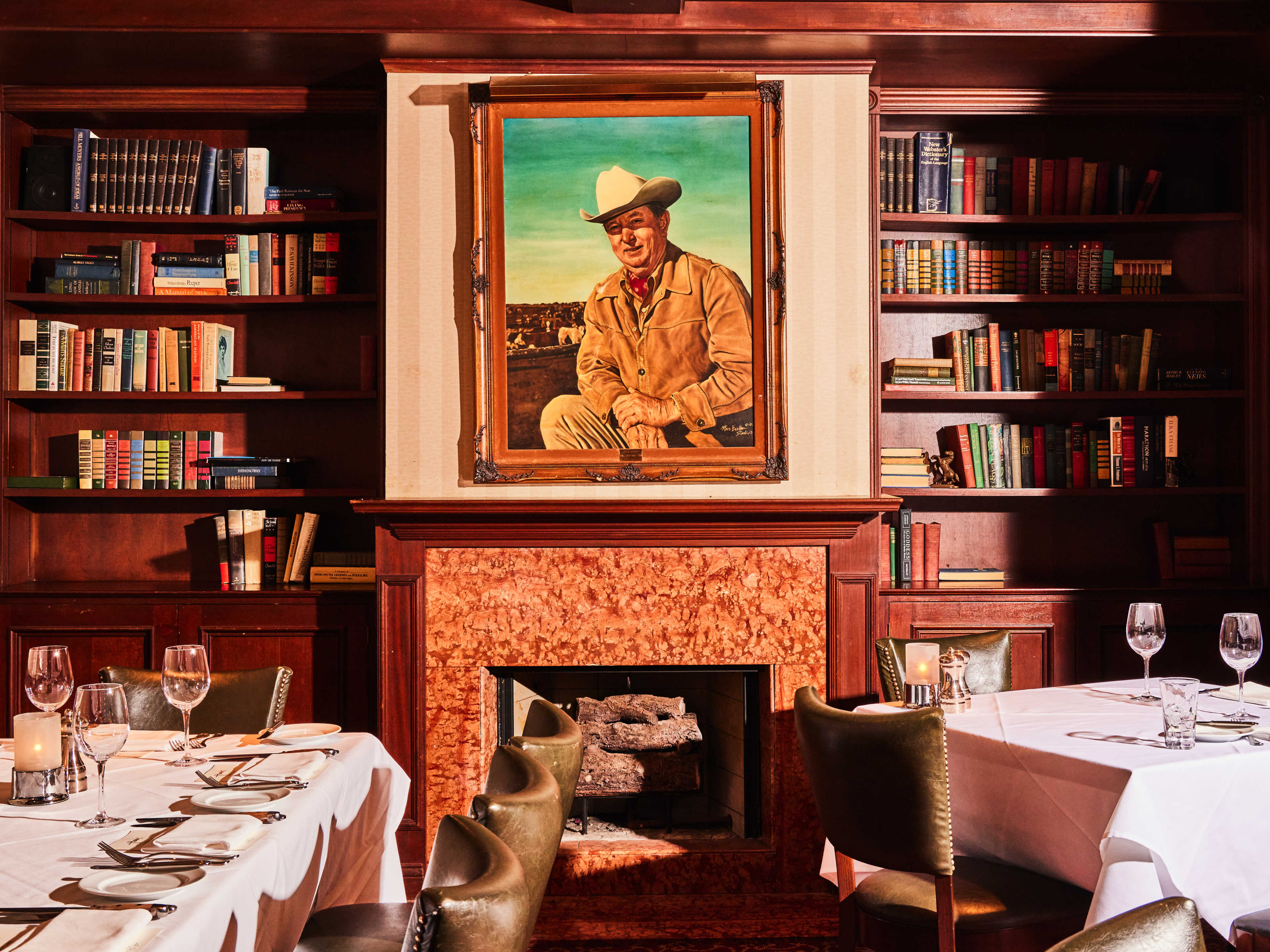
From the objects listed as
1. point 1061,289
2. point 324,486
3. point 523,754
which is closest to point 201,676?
point 523,754

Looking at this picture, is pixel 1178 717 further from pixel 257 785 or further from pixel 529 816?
pixel 257 785

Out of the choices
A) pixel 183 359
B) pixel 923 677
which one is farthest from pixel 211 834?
pixel 183 359

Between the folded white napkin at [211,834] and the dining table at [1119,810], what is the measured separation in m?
1.29

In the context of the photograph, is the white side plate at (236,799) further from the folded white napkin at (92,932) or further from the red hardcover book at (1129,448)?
the red hardcover book at (1129,448)

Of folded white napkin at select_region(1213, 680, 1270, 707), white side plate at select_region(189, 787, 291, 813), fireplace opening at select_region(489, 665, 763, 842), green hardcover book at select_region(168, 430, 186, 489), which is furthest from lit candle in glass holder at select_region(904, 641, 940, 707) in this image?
green hardcover book at select_region(168, 430, 186, 489)

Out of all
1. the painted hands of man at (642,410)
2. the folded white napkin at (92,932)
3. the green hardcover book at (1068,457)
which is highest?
the painted hands of man at (642,410)

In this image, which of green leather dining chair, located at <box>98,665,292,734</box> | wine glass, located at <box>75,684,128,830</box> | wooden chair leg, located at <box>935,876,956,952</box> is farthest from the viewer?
green leather dining chair, located at <box>98,665,292,734</box>

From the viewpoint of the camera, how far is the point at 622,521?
3.68 meters

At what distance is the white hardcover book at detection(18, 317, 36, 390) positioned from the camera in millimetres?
4078

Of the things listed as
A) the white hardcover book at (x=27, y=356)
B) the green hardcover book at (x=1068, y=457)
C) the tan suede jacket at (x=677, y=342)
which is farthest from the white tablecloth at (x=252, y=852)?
the green hardcover book at (x=1068, y=457)

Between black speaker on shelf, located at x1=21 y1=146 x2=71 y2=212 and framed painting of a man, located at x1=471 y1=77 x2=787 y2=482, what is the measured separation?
172 centimetres

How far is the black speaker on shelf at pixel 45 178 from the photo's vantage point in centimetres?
411

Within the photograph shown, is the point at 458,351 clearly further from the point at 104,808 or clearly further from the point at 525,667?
the point at 104,808

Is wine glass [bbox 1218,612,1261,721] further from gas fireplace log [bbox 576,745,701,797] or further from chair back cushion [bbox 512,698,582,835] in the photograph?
gas fireplace log [bbox 576,745,701,797]
